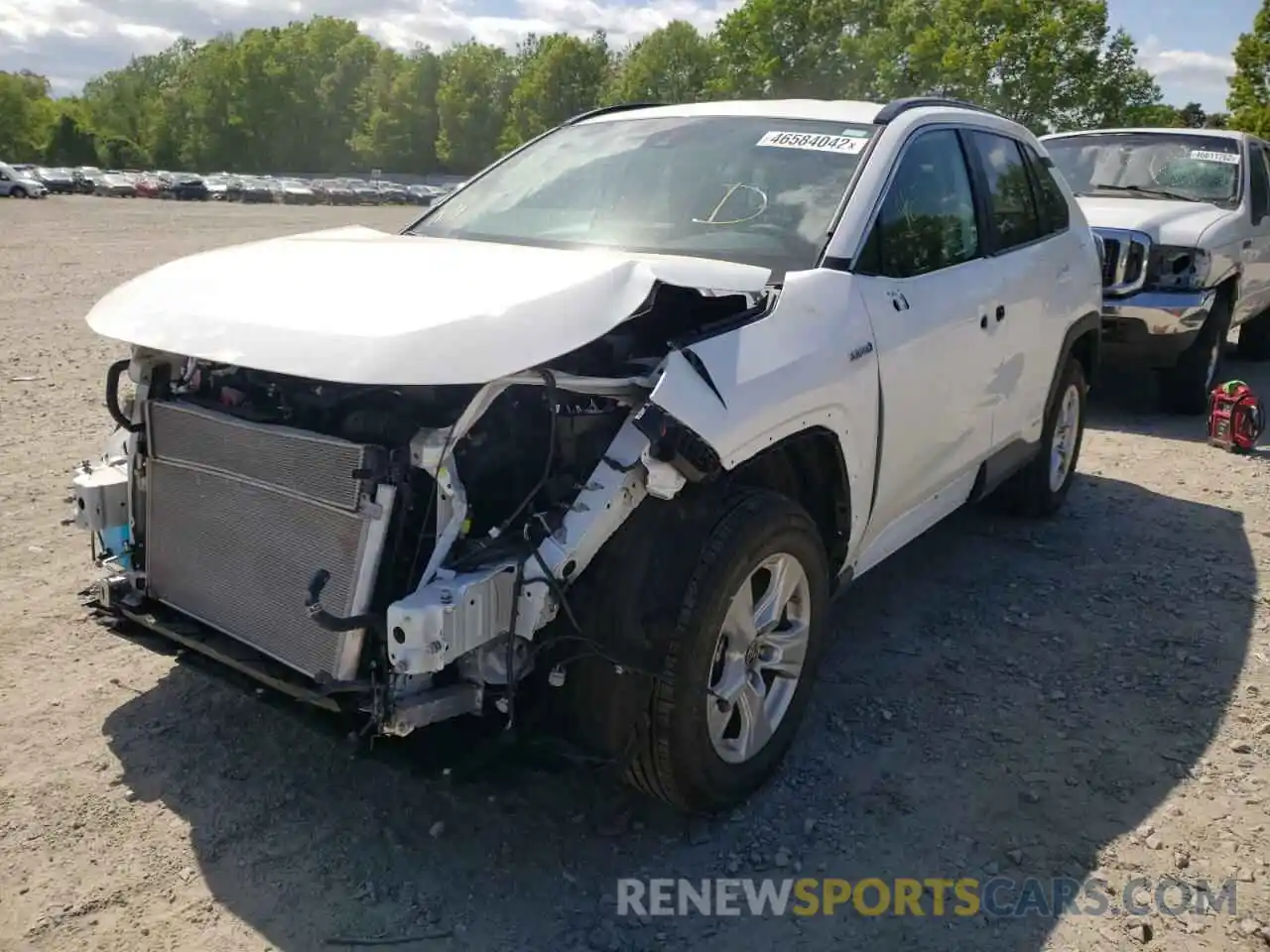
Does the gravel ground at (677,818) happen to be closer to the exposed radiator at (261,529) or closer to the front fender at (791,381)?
the exposed radiator at (261,529)

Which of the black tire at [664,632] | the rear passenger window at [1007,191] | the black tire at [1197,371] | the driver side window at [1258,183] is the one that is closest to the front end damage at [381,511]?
the black tire at [664,632]

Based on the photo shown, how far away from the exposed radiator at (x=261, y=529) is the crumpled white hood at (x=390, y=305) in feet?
0.90

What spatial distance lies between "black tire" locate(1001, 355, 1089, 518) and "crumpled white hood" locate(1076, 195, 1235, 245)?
2.93 m

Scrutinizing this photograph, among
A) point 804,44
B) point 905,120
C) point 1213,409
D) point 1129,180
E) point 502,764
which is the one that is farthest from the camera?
point 804,44

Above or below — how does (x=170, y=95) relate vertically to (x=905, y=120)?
above

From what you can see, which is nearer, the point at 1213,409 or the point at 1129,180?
the point at 1213,409

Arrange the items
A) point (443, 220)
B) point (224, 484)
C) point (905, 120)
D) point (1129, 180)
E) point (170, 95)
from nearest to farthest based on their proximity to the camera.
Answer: point (224, 484) → point (905, 120) → point (443, 220) → point (1129, 180) → point (170, 95)

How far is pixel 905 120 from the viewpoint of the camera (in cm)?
408

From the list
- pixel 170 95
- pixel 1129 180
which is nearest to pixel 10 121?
pixel 170 95

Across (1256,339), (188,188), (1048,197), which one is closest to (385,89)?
(188,188)

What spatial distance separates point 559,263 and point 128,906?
2.04 meters

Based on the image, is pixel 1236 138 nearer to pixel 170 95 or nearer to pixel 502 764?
pixel 502 764

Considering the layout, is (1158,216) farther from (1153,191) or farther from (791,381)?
(791,381)

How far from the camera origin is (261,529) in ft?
9.55
